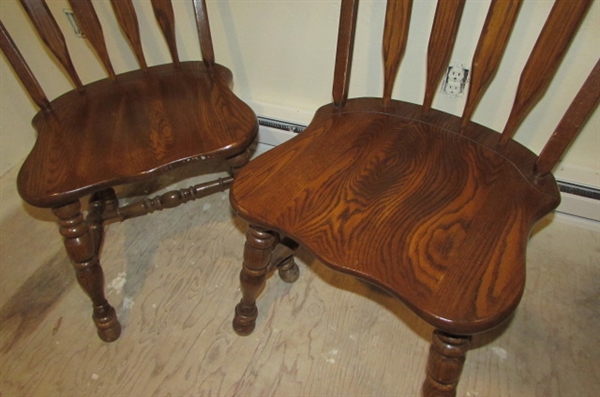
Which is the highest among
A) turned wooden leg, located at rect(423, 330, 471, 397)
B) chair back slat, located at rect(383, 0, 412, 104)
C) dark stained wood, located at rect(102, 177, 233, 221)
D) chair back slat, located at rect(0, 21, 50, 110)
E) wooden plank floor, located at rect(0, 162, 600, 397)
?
chair back slat, located at rect(383, 0, 412, 104)

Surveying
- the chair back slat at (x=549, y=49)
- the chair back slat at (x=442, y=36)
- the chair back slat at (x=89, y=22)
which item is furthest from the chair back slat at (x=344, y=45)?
the chair back slat at (x=89, y=22)

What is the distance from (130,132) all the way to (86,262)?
30 cm

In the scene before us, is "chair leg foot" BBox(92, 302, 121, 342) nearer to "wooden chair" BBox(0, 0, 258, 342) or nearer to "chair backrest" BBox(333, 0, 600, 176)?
"wooden chair" BBox(0, 0, 258, 342)

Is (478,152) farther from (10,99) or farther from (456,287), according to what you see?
(10,99)

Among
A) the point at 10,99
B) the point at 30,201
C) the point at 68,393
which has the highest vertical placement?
the point at 30,201

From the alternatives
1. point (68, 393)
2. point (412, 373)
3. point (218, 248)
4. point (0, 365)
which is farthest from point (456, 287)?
point (0, 365)

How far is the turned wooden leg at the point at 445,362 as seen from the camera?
59 centimetres

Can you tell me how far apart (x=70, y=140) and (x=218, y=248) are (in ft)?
1.66

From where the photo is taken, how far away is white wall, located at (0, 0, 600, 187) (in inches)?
35.4

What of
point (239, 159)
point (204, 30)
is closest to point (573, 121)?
point (239, 159)

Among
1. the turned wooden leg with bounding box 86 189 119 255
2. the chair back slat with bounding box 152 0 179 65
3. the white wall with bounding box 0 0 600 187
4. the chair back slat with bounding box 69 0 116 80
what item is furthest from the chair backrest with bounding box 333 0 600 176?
the turned wooden leg with bounding box 86 189 119 255

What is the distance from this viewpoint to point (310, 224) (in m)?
0.64

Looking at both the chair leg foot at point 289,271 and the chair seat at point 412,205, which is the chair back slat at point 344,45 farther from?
the chair leg foot at point 289,271

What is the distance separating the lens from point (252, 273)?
2.67 ft
